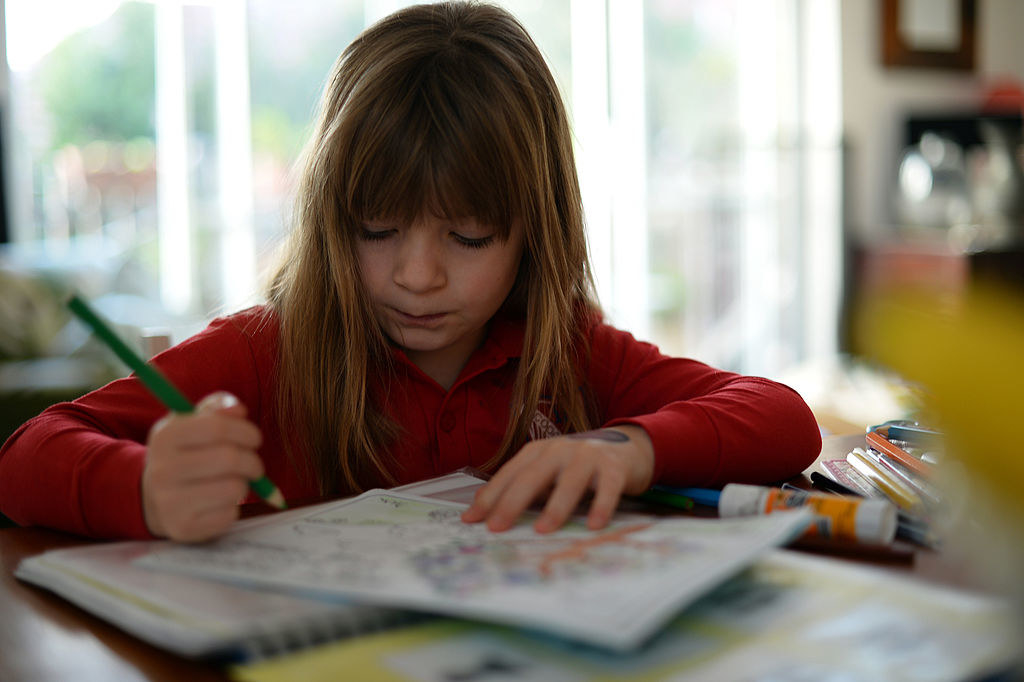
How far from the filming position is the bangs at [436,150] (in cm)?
81

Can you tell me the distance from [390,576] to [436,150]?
1.51 feet

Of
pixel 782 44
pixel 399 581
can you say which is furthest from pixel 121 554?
pixel 782 44

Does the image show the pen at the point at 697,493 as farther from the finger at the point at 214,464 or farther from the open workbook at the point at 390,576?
the finger at the point at 214,464

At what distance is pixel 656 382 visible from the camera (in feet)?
3.04

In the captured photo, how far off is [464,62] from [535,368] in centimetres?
29

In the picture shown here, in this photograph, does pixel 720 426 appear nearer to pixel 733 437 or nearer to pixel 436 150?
pixel 733 437

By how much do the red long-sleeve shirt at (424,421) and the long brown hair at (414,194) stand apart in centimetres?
3

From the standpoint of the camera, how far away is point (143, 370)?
507mm

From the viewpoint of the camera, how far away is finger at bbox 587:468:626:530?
0.53m

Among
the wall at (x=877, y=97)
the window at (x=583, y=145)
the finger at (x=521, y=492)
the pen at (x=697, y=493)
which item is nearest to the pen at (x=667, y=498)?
the pen at (x=697, y=493)

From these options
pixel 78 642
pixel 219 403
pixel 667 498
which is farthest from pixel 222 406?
pixel 667 498

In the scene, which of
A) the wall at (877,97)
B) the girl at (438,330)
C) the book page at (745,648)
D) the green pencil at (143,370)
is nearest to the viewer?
the book page at (745,648)

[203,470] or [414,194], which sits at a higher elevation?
[414,194]

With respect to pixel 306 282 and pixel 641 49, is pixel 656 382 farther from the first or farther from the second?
pixel 641 49
